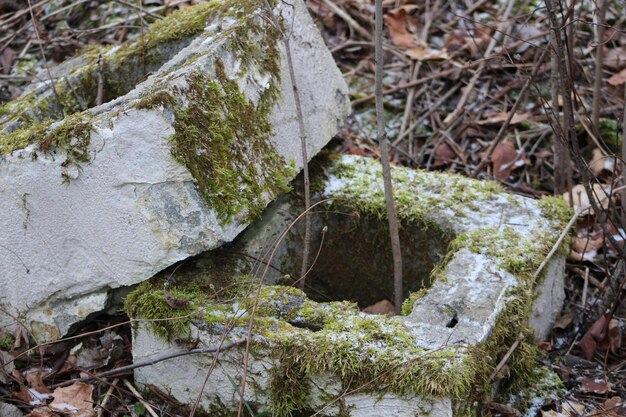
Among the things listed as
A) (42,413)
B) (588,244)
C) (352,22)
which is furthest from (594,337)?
(352,22)

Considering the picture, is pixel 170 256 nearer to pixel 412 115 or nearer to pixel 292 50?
pixel 292 50

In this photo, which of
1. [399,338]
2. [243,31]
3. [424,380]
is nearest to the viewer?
[424,380]

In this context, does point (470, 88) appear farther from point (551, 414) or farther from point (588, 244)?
point (551, 414)

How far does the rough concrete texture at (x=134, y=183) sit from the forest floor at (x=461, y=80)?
1359mm

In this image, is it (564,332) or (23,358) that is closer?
(23,358)

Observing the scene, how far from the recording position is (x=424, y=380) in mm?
2422

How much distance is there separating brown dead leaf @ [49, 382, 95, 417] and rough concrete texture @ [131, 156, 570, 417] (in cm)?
20

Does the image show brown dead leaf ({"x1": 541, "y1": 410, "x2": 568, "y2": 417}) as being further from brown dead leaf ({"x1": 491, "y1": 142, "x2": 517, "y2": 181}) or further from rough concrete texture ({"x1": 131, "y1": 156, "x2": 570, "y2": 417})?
brown dead leaf ({"x1": 491, "y1": 142, "x2": 517, "y2": 181})

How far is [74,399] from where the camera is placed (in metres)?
2.89

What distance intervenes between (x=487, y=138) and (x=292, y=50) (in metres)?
1.96

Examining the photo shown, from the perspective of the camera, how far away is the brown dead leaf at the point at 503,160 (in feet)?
14.9

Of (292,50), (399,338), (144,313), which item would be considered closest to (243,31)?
(292,50)

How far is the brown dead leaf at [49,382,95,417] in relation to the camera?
283 cm

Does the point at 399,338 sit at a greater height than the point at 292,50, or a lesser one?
lesser
